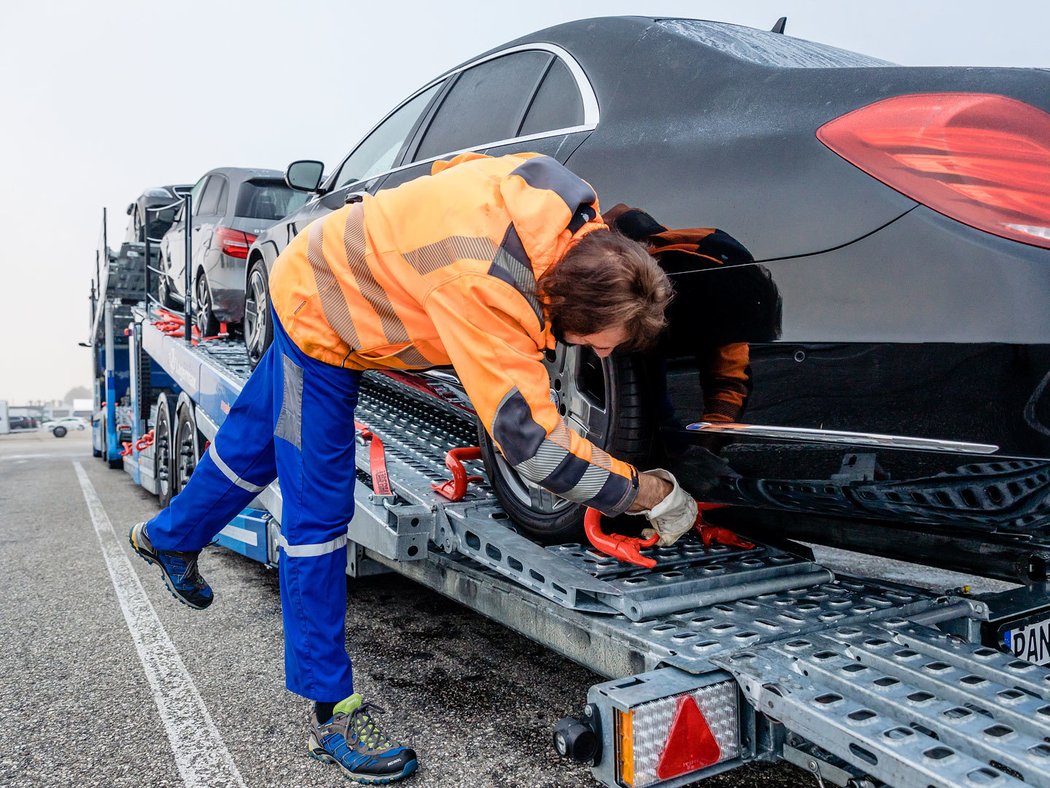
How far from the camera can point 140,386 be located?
271 inches

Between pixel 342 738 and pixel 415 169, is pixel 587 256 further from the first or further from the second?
pixel 415 169

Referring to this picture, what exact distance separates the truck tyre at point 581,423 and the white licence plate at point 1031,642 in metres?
1.07

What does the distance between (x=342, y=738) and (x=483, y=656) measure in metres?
0.95

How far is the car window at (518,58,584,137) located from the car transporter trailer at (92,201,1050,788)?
1.13 metres

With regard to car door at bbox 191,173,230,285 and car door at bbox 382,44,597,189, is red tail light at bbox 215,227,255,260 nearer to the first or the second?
car door at bbox 191,173,230,285

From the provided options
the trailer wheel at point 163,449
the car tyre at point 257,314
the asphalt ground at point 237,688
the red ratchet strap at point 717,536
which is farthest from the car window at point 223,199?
the red ratchet strap at point 717,536

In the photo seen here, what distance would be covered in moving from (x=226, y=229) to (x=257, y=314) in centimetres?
185

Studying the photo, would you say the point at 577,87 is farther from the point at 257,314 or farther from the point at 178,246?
the point at 178,246

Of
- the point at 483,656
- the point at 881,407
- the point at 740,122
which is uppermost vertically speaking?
the point at 740,122

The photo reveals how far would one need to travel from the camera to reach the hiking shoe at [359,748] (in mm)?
2035

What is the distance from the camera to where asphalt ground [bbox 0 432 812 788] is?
214 cm

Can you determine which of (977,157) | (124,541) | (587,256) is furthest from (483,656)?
(124,541)

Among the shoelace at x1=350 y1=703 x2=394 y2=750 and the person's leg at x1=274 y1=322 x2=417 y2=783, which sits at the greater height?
the person's leg at x1=274 y1=322 x2=417 y2=783

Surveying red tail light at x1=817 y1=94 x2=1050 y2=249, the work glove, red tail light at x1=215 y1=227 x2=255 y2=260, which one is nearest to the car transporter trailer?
the work glove
